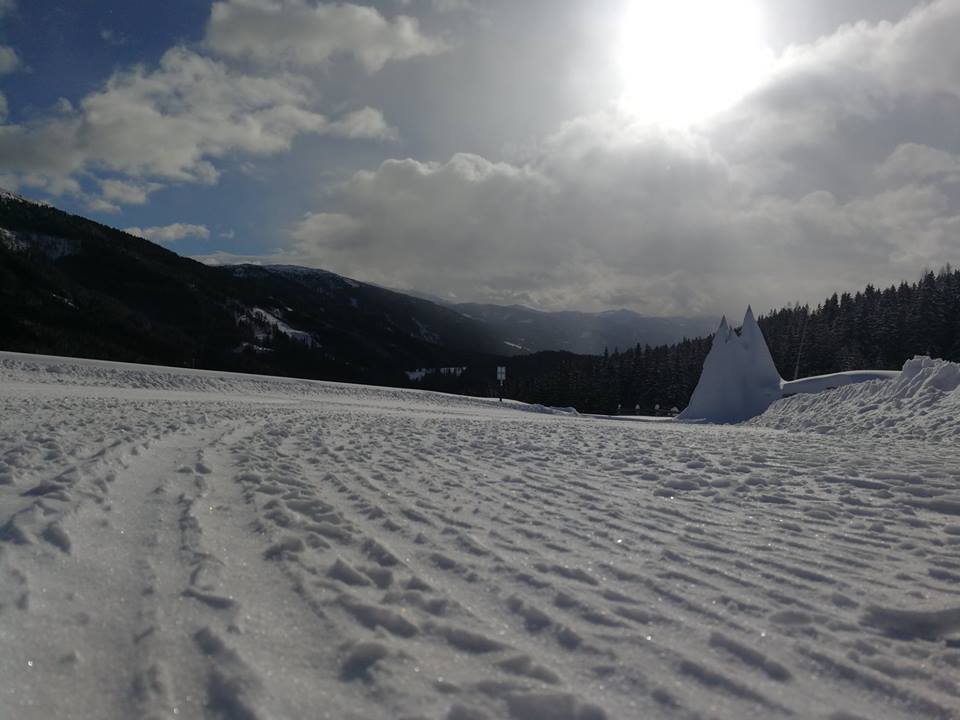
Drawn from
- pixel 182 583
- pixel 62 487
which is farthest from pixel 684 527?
pixel 62 487

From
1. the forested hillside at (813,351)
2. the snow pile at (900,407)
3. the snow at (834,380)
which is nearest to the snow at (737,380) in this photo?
the snow at (834,380)

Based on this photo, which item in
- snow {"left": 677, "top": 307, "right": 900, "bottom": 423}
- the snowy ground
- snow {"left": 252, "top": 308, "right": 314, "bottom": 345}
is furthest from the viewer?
snow {"left": 252, "top": 308, "right": 314, "bottom": 345}

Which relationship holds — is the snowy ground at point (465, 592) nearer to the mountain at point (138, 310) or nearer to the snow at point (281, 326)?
the mountain at point (138, 310)

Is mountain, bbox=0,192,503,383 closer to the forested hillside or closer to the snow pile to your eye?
the forested hillside

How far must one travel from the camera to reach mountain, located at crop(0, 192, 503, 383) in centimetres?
11994

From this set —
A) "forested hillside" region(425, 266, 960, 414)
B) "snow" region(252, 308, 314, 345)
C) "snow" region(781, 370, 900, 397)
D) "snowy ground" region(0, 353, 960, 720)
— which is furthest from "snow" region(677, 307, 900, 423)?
"snow" region(252, 308, 314, 345)

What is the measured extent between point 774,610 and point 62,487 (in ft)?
20.9

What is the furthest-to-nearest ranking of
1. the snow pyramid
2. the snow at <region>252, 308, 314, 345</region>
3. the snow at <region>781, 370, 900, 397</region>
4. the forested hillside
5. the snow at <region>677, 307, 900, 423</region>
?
the snow at <region>252, 308, 314, 345</region>, the forested hillside, the snow pyramid, the snow at <region>677, 307, 900, 423</region>, the snow at <region>781, 370, 900, 397</region>

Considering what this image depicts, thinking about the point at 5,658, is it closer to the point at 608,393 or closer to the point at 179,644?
the point at 179,644

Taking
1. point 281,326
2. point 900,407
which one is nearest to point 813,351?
point 900,407

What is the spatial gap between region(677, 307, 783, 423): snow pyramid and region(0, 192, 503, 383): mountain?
114124 mm

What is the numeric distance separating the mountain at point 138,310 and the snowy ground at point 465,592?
414 feet

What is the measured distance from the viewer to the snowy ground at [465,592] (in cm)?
248

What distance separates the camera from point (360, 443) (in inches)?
413
